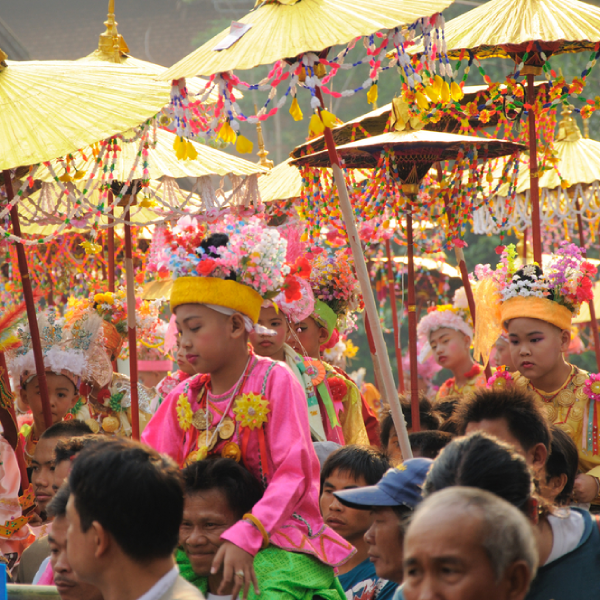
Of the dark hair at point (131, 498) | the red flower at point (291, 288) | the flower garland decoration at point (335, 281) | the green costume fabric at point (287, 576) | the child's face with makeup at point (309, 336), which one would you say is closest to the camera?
the dark hair at point (131, 498)

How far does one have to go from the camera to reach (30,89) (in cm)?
336

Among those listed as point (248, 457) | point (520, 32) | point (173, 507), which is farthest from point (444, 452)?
point (520, 32)

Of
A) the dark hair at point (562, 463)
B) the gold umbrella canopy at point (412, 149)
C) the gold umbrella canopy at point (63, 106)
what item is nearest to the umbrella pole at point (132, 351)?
the gold umbrella canopy at point (63, 106)

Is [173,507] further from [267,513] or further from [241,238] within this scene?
[241,238]

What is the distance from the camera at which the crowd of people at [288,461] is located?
1.99 metres

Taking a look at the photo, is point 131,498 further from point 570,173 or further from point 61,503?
point 570,173

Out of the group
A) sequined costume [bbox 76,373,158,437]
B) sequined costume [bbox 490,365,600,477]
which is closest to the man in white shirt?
sequined costume [bbox 490,365,600,477]

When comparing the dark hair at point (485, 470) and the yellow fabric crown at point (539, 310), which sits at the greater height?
the yellow fabric crown at point (539, 310)

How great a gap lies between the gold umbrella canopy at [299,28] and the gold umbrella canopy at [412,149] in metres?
1.12

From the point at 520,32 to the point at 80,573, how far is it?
3.35 m

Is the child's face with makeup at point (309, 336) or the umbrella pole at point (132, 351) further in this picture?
the child's face with makeup at point (309, 336)

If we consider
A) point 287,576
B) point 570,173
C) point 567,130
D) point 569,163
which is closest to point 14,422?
point 287,576

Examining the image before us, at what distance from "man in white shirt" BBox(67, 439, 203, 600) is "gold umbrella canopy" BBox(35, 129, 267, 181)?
2.41m

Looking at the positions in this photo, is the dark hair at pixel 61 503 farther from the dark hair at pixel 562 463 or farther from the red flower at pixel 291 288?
the dark hair at pixel 562 463
